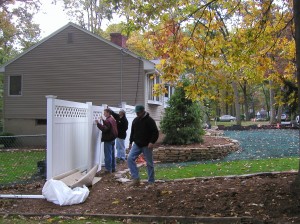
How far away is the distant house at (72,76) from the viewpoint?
2095 centimetres

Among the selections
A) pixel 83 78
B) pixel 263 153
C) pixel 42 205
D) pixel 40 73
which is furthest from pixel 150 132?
pixel 40 73

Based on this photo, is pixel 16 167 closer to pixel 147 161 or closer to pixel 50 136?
pixel 50 136

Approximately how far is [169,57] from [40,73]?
1504cm

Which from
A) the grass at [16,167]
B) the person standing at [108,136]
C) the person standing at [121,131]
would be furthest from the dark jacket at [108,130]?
the grass at [16,167]

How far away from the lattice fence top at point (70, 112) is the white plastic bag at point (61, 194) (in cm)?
148

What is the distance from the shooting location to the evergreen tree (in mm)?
15281

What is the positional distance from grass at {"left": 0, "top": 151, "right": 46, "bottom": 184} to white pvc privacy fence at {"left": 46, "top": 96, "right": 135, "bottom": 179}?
1.84 meters

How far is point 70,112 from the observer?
885 centimetres

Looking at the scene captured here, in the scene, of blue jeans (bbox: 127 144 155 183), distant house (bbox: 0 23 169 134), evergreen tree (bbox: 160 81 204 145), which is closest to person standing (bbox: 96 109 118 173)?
blue jeans (bbox: 127 144 155 183)

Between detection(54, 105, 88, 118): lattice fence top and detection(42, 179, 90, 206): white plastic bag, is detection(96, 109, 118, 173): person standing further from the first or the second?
detection(42, 179, 90, 206): white plastic bag

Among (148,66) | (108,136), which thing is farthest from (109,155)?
(148,66)

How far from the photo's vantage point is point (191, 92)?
9.60 metres

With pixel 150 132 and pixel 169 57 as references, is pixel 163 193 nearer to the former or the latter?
pixel 150 132

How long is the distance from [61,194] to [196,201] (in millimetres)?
2438
